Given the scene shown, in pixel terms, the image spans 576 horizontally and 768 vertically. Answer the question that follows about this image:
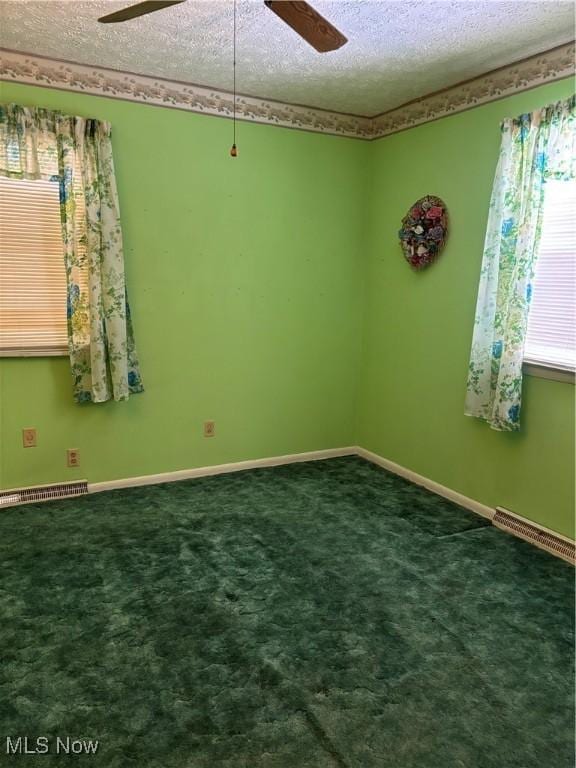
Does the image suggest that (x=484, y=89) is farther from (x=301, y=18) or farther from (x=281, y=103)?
(x=301, y=18)

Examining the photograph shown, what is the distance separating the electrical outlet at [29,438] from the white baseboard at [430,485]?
2446 mm

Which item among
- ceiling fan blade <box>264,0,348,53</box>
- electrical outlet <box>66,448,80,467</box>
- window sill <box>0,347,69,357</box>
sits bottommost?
electrical outlet <box>66,448,80,467</box>

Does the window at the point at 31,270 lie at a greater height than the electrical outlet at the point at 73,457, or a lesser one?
greater

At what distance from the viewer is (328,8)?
2.41 m

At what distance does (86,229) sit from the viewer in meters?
3.23

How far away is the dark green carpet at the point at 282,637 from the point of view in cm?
172

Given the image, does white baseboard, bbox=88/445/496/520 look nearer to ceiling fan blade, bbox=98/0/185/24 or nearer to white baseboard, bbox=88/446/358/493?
white baseboard, bbox=88/446/358/493

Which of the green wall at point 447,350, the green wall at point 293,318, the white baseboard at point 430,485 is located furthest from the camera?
the white baseboard at point 430,485

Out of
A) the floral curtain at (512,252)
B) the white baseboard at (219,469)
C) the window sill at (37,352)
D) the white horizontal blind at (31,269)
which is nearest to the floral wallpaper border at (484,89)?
the floral curtain at (512,252)

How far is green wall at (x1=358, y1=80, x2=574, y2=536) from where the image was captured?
297cm
